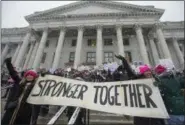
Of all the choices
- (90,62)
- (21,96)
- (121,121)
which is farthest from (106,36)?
(21,96)

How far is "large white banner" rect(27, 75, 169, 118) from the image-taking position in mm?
3312

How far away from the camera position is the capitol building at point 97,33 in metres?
25.3

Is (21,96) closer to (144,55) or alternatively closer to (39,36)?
(144,55)

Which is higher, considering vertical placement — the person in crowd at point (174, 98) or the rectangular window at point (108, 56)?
the rectangular window at point (108, 56)

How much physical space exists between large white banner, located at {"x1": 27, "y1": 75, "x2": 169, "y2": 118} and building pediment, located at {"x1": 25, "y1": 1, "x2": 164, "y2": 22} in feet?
80.1

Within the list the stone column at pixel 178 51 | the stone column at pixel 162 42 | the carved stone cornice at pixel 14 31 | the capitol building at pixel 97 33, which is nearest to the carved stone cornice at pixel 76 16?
the capitol building at pixel 97 33

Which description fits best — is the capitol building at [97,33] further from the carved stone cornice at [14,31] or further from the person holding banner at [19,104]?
the person holding banner at [19,104]

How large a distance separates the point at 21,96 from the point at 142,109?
116 inches

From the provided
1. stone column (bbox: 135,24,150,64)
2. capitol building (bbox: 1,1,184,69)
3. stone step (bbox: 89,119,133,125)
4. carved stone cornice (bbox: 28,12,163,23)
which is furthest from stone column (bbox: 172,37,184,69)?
stone step (bbox: 89,119,133,125)

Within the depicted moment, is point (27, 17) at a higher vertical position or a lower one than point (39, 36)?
higher

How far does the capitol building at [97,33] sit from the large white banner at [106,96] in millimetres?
19058

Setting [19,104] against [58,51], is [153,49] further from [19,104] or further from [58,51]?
[19,104]

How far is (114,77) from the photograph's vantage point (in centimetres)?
1034

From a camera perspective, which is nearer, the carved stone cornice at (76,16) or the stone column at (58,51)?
the stone column at (58,51)
